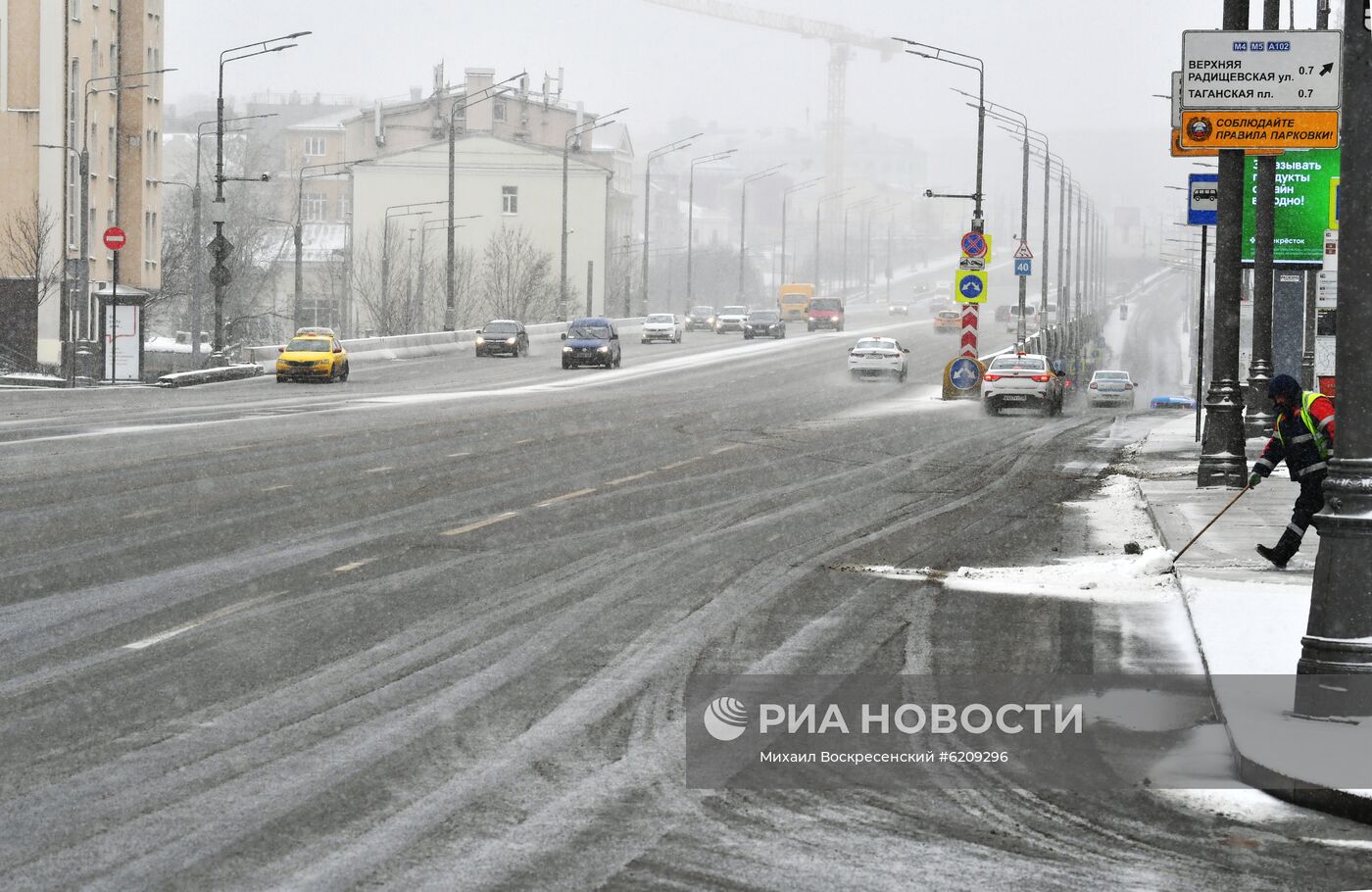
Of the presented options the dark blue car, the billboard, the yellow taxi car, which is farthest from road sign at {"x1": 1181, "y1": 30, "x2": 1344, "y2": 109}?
the dark blue car

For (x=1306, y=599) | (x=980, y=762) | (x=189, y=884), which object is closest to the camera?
(x=189, y=884)

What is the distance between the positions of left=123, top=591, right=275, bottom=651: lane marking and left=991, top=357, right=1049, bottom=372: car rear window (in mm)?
32627

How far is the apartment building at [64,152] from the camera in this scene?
6825cm

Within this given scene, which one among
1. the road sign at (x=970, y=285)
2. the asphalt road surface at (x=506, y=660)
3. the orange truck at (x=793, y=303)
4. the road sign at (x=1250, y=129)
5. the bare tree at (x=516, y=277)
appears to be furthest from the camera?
the orange truck at (x=793, y=303)

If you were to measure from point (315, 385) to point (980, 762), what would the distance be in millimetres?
44286

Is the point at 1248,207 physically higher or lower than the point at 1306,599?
higher

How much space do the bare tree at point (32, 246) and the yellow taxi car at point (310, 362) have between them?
15.3m

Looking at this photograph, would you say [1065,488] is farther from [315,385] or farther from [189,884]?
[315,385]

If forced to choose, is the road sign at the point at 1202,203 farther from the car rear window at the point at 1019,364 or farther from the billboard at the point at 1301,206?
the car rear window at the point at 1019,364

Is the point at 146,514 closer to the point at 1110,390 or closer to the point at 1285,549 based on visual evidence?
the point at 1285,549

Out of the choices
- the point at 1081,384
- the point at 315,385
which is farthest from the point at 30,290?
the point at 1081,384

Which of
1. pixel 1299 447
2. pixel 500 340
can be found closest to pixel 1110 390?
pixel 500 340

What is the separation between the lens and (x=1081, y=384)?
95625 mm


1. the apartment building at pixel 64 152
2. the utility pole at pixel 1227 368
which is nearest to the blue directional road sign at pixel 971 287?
the utility pole at pixel 1227 368
